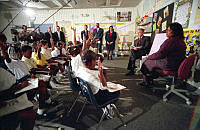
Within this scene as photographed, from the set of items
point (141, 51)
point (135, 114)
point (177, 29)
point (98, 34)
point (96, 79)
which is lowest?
point (135, 114)

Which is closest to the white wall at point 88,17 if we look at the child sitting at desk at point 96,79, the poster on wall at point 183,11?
the poster on wall at point 183,11

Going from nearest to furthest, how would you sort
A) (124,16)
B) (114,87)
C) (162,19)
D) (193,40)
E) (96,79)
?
(96,79) → (114,87) → (193,40) → (162,19) → (124,16)

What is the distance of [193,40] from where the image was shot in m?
2.11

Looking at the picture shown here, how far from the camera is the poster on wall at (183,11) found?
218 centimetres

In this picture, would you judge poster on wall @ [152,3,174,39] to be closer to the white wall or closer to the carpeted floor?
the carpeted floor

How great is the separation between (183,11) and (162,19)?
89 centimetres

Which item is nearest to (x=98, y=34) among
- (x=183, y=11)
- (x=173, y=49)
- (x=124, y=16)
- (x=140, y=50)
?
(x=124, y=16)

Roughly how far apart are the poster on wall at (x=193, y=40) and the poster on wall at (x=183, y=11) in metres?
0.24

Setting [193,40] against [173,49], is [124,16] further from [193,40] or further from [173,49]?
[173,49]

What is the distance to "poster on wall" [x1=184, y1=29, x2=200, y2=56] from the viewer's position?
78.7 inches

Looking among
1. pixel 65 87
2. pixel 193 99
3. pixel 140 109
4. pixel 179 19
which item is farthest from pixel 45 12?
pixel 193 99

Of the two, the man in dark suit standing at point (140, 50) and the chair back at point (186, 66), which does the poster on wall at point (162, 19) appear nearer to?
the man in dark suit standing at point (140, 50)

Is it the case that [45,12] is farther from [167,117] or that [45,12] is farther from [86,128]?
[167,117]

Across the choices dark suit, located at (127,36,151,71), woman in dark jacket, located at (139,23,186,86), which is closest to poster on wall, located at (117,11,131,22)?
dark suit, located at (127,36,151,71)
